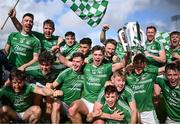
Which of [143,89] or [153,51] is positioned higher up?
[153,51]

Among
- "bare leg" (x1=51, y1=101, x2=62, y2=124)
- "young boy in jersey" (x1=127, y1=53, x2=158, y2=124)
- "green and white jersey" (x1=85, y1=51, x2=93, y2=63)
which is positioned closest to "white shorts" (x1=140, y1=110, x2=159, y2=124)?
"young boy in jersey" (x1=127, y1=53, x2=158, y2=124)

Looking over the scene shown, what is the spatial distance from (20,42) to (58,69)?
1040 millimetres

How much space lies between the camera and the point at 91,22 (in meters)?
9.37

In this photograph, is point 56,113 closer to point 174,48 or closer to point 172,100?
point 172,100

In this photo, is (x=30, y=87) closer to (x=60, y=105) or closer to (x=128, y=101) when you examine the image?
(x=60, y=105)

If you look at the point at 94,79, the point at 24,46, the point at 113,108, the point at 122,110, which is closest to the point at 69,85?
the point at 94,79

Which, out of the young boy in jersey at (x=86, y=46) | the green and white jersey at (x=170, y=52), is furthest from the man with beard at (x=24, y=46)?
the green and white jersey at (x=170, y=52)

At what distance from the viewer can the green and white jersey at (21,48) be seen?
8273 millimetres

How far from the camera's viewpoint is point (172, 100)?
24.8 feet

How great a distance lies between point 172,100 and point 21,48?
3.46 meters

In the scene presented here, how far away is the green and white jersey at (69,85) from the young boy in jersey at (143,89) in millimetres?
1067

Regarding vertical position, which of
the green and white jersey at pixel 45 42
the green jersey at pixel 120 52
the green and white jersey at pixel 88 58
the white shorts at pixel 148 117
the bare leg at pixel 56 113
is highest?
the green and white jersey at pixel 45 42

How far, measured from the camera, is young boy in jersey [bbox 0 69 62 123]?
23.0 feet

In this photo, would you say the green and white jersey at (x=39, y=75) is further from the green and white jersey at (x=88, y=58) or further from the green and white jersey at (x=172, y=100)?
the green and white jersey at (x=172, y=100)
